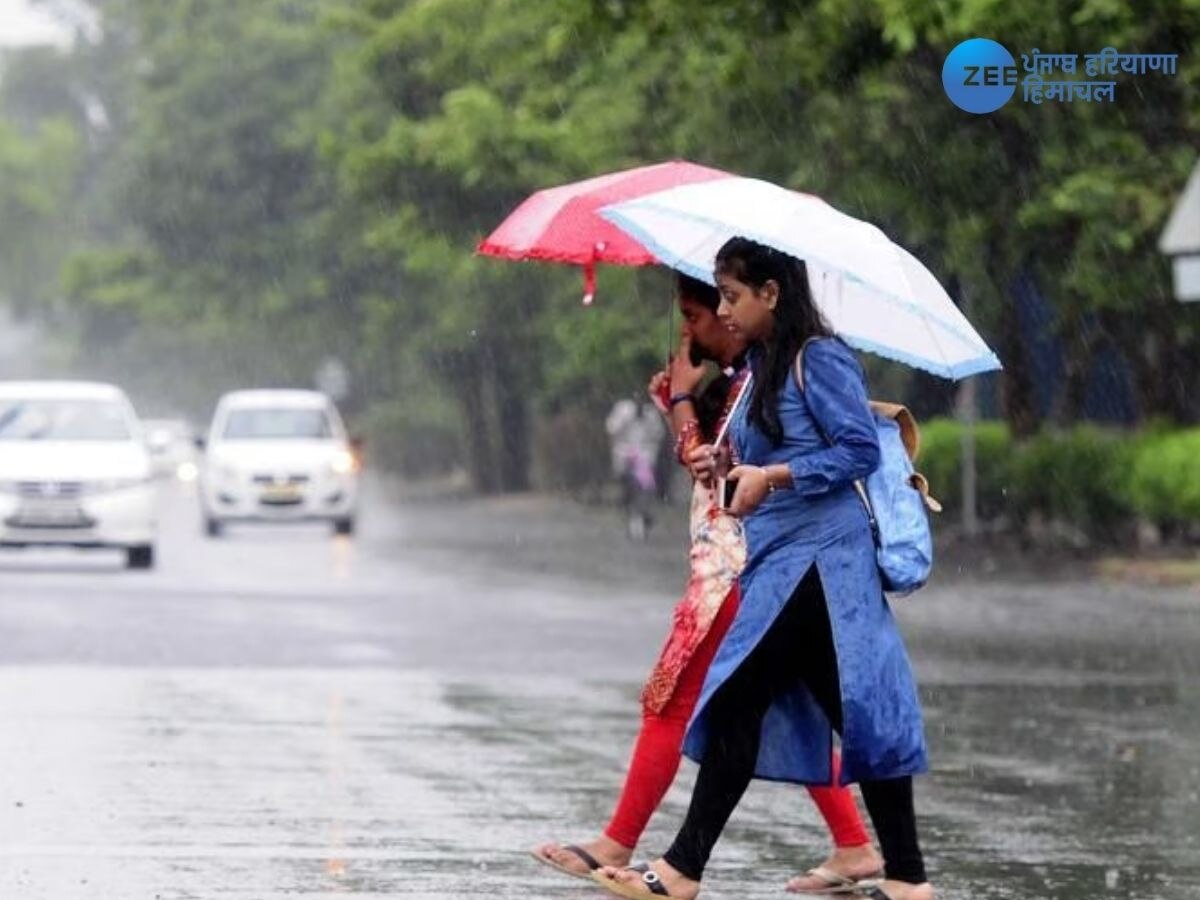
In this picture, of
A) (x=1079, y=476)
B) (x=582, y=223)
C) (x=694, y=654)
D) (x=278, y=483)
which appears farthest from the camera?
(x=278, y=483)

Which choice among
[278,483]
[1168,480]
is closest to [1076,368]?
[1168,480]

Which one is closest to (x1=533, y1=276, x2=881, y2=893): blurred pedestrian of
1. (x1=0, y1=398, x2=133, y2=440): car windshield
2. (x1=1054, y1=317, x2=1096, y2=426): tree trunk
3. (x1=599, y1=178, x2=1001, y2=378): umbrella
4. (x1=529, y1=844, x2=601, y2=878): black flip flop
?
(x1=529, y1=844, x2=601, y2=878): black flip flop

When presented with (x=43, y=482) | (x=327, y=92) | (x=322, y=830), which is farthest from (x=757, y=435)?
(x=327, y=92)

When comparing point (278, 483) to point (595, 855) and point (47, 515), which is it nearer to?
point (47, 515)

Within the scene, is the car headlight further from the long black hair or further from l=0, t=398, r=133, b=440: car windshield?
the long black hair

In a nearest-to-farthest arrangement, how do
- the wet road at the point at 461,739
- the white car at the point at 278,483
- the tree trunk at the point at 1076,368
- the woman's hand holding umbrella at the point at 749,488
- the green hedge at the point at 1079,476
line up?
the woman's hand holding umbrella at the point at 749,488 → the wet road at the point at 461,739 → the green hedge at the point at 1079,476 → the tree trunk at the point at 1076,368 → the white car at the point at 278,483

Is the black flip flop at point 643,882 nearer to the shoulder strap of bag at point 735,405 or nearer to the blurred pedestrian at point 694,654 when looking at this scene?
the blurred pedestrian at point 694,654

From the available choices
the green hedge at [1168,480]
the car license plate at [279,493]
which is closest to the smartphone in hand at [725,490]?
the green hedge at [1168,480]

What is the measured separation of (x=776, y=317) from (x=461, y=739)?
498 cm

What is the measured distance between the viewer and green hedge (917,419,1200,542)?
27.1 m

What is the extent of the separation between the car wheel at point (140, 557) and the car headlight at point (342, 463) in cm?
825

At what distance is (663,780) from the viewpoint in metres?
8.62

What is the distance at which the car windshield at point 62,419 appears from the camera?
27.3 meters

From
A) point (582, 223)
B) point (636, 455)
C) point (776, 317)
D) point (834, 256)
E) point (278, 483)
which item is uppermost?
point (582, 223)
